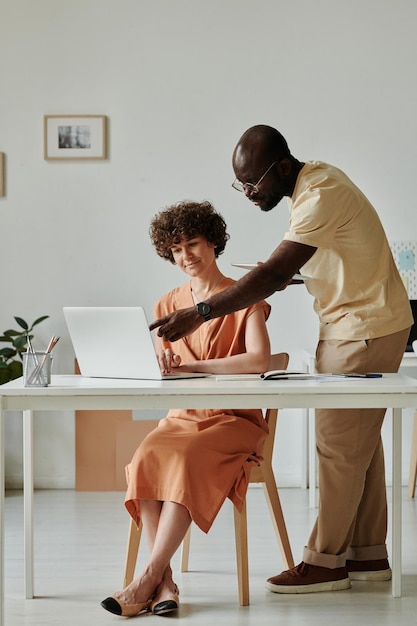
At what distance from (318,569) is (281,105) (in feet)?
7.88

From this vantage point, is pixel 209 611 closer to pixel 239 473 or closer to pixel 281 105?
pixel 239 473

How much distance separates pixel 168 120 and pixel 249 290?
86.8 inches

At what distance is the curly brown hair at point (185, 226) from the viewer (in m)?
2.77

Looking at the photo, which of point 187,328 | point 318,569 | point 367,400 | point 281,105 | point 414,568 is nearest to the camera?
point 367,400

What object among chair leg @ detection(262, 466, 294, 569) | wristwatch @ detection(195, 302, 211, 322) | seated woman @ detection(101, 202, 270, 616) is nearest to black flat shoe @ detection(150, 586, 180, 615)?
seated woman @ detection(101, 202, 270, 616)

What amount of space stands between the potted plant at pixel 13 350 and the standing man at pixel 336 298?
5.99ft

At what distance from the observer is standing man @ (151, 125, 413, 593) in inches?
94.7

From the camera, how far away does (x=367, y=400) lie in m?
2.09

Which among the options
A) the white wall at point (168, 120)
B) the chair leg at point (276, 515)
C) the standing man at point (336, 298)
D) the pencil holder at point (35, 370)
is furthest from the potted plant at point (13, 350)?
the pencil holder at point (35, 370)

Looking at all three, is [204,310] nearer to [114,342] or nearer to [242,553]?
[114,342]

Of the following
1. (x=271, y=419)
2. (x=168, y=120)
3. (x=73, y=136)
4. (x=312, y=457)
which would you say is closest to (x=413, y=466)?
(x=312, y=457)

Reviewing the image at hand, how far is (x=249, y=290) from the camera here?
2299 mm

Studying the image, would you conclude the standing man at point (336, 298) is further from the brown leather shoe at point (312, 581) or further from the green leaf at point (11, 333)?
the green leaf at point (11, 333)

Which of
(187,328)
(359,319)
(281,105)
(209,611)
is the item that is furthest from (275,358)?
(281,105)
